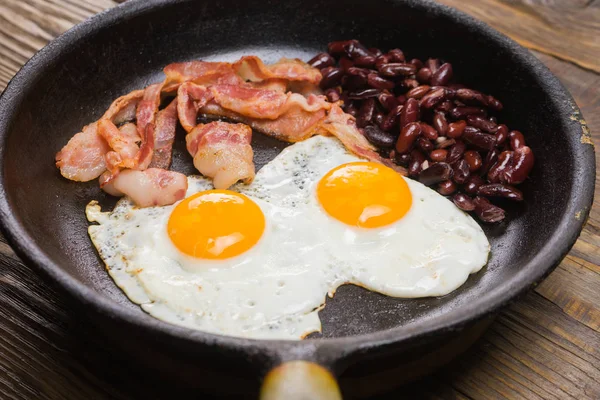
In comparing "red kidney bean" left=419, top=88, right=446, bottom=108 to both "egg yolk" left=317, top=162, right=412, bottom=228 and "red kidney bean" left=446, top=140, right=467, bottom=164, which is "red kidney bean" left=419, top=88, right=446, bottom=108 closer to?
"red kidney bean" left=446, top=140, right=467, bottom=164

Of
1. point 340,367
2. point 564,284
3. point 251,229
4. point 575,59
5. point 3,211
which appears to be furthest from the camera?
point 575,59

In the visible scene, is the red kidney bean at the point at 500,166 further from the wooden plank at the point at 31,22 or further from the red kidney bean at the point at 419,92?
the wooden plank at the point at 31,22

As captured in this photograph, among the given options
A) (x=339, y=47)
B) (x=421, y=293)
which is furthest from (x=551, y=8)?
(x=421, y=293)

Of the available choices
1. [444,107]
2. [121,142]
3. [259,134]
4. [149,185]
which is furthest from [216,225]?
[444,107]

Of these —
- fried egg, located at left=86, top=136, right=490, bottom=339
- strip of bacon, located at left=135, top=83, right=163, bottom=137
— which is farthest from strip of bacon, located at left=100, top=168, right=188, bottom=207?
strip of bacon, located at left=135, top=83, right=163, bottom=137

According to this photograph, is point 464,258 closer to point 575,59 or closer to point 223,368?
point 223,368

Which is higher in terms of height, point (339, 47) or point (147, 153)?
point (339, 47)
